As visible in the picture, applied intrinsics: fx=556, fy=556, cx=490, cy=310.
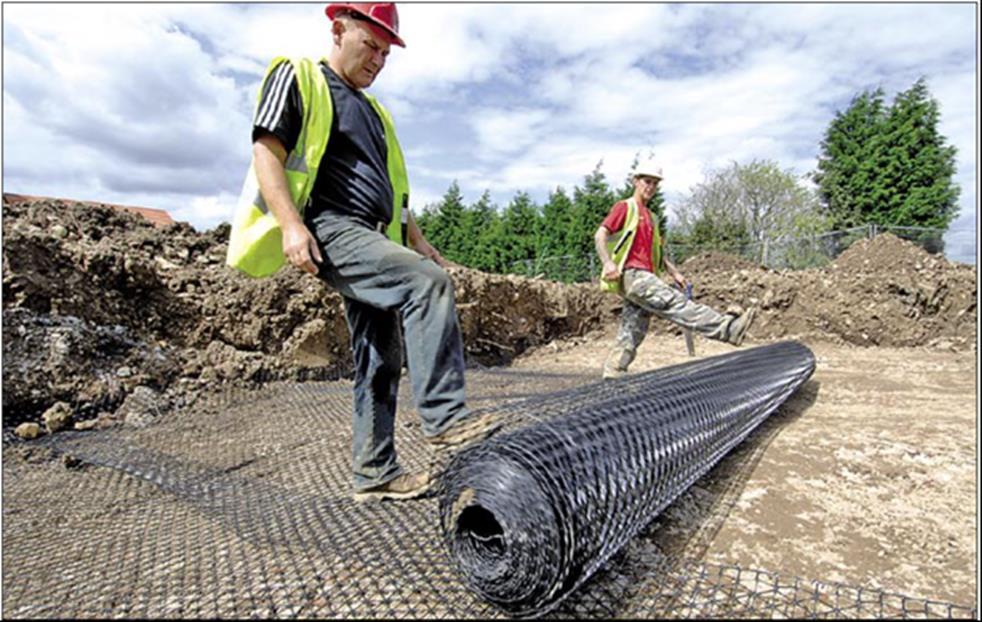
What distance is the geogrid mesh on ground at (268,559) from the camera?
4.55ft

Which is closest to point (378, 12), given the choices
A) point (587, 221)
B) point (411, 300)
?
point (411, 300)

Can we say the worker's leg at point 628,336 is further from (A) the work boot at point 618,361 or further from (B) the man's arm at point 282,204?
(B) the man's arm at point 282,204

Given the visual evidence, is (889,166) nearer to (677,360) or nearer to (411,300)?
(677,360)

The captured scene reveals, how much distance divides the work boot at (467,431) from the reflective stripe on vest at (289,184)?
2.53ft

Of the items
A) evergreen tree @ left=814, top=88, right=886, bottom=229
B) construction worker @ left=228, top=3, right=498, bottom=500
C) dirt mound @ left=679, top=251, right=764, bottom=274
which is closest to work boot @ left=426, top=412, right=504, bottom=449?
construction worker @ left=228, top=3, right=498, bottom=500

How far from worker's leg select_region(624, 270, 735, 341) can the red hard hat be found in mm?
2798

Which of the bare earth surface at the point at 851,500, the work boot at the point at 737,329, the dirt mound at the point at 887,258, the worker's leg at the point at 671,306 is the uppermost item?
the dirt mound at the point at 887,258

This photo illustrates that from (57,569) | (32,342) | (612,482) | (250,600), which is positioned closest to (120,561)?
(57,569)

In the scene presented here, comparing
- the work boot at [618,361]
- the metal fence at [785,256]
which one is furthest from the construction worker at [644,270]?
the metal fence at [785,256]

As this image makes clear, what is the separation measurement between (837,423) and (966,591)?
78.3 inches

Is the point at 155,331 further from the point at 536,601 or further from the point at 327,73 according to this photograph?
the point at 536,601

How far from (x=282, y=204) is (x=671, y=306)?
124 inches

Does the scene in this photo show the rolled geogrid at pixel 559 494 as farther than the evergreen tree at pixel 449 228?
No

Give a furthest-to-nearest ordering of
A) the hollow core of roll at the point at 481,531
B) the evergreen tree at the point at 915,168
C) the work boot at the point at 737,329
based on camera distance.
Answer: the evergreen tree at the point at 915,168 → the work boot at the point at 737,329 → the hollow core of roll at the point at 481,531
